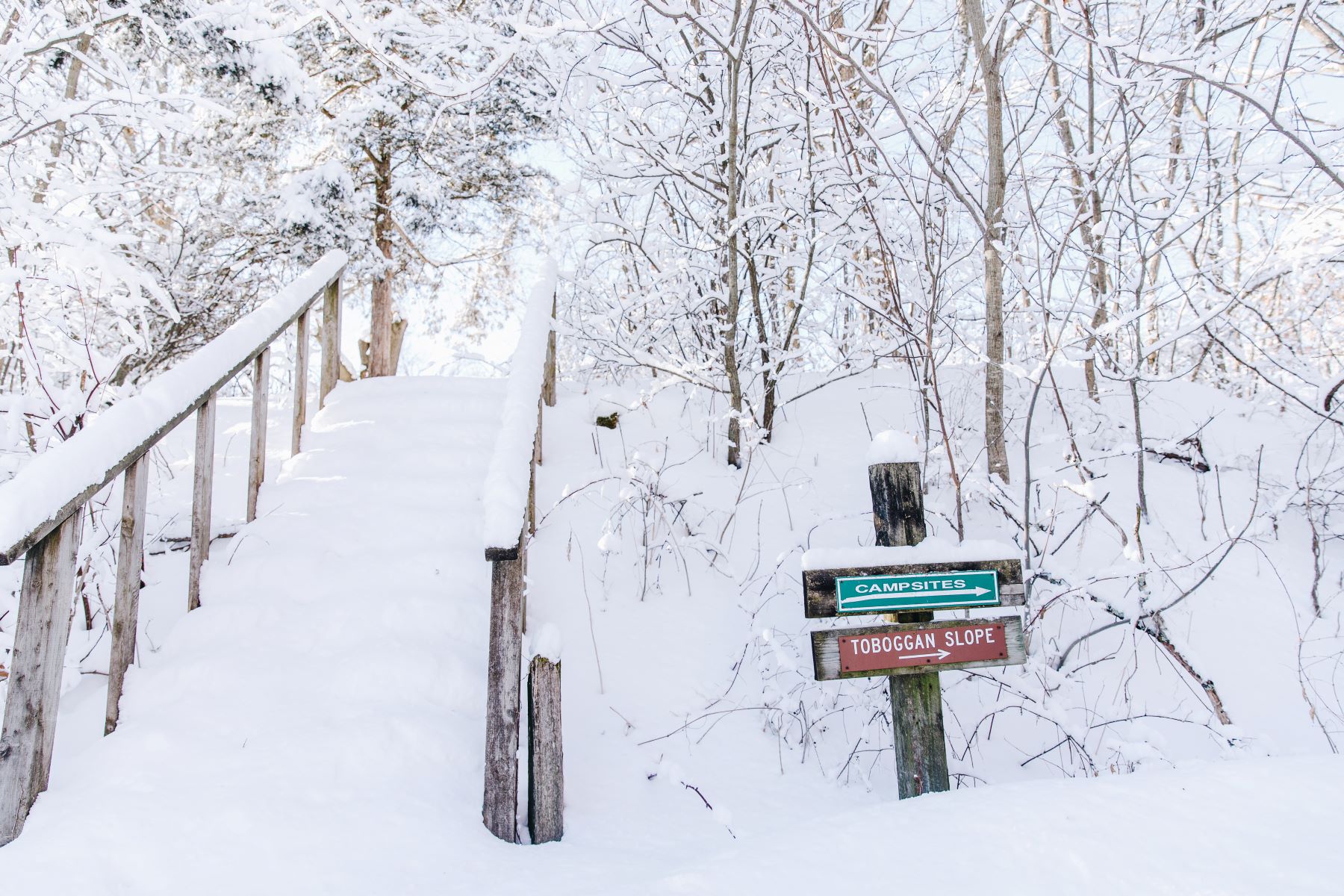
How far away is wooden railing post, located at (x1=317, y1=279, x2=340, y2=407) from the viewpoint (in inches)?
185

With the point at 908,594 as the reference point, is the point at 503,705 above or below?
below

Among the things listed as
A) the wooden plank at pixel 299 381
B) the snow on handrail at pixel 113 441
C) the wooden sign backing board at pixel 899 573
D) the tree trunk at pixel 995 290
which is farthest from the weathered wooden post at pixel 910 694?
the wooden plank at pixel 299 381

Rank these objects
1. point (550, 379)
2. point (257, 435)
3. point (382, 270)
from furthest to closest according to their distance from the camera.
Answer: point (382, 270) < point (550, 379) < point (257, 435)

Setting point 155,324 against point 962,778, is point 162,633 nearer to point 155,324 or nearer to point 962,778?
point 962,778

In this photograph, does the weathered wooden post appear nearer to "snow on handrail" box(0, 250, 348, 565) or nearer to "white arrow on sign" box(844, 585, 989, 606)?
"white arrow on sign" box(844, 585, 989, 606)

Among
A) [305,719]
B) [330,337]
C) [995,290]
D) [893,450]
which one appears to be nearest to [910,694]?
[893,450]

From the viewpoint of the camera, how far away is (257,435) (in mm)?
3332

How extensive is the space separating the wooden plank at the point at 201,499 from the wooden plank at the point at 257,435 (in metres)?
0.37

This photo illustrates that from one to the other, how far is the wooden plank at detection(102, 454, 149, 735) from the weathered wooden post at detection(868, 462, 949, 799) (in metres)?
2.45

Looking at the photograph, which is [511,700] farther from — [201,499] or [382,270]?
[382,270]

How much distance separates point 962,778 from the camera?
289 centimetres

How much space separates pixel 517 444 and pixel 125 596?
129 centimetres

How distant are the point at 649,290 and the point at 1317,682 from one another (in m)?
3.97

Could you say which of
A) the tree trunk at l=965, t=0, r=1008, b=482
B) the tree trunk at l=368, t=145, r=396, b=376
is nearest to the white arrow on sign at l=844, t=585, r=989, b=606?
the tree trunk at l=965, t=0, r=1008, b=482
